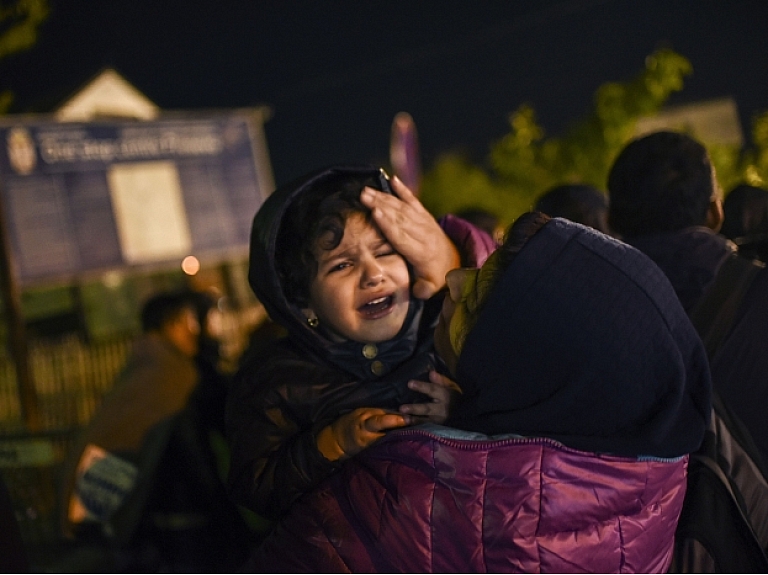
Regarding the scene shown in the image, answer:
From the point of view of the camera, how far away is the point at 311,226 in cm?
182

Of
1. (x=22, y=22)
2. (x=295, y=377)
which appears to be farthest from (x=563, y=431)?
(x=22, y=22)

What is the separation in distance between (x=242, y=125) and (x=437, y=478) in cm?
1473

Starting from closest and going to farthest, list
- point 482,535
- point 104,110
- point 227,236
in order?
point 482,535, point 227,236, point 104,110

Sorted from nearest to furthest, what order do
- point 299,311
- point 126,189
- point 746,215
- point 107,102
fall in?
point 299,311, point 746,215, point 126,189, point 107,102

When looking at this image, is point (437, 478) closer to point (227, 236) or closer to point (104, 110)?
point (227, 236)

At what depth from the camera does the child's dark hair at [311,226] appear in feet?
5.89

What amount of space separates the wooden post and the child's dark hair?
6.98 meters

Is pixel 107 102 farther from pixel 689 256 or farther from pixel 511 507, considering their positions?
pixel 511 507

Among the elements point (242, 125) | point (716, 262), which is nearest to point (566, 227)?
point (716, 262)

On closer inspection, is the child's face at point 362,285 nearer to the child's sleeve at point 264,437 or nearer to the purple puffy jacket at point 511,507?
the child's sleeve at point 264,437

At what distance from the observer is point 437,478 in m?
1.30

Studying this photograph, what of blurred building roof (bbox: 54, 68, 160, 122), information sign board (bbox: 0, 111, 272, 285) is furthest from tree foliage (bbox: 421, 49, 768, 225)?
blurred building roof (bbox: 54, 68, 160, 122)

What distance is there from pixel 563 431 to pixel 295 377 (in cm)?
72

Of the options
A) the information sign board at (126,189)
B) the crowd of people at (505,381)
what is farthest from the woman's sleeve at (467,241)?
the information sign board at (126,189)
